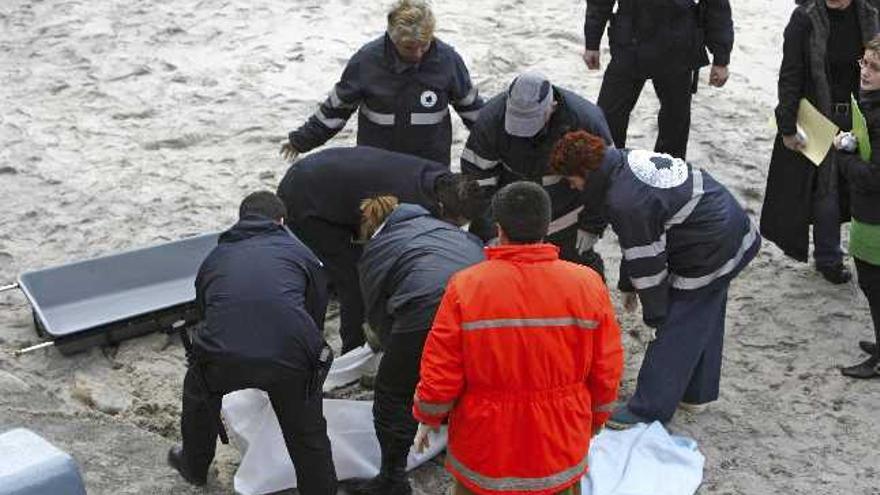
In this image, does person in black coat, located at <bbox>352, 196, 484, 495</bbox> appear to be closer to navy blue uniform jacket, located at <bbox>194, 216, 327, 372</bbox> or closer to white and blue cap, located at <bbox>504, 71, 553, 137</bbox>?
navy blue uniform jacket, located at <bbox>194, 216, 327, 372</bbox>

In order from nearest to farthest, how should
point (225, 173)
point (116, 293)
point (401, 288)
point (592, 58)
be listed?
point (401, 288), point (116, 293), point (592, 58), point (225, 173)

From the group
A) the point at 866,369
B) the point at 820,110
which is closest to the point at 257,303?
the point at 866,369

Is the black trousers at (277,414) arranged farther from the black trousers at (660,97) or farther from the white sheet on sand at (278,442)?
the black trousers at (660,97)

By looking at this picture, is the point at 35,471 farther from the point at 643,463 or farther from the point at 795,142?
the point at 795,142

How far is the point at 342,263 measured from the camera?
19.2ft

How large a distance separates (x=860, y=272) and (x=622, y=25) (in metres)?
2.12

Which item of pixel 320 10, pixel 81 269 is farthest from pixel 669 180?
pixel 320 10

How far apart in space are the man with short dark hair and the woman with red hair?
450 millimetres

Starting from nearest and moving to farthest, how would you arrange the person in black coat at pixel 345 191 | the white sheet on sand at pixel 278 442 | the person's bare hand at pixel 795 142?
the white sheet on sand at pixel 278 442 < the person in black coat at pixel 345 191 < the person's bare hand at pixel 795 142

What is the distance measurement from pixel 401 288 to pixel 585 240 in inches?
55.9

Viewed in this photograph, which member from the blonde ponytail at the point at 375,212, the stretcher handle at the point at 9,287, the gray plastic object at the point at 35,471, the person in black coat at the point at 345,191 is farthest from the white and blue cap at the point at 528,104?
the stretcher handle at the point at 9,287

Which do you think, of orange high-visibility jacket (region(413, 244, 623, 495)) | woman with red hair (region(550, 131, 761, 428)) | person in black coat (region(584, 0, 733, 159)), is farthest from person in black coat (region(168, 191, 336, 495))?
person in black coat (region(584, 0, 733, 159))

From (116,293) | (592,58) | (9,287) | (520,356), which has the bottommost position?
(116,293)

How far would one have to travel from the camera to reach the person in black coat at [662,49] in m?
6.98
